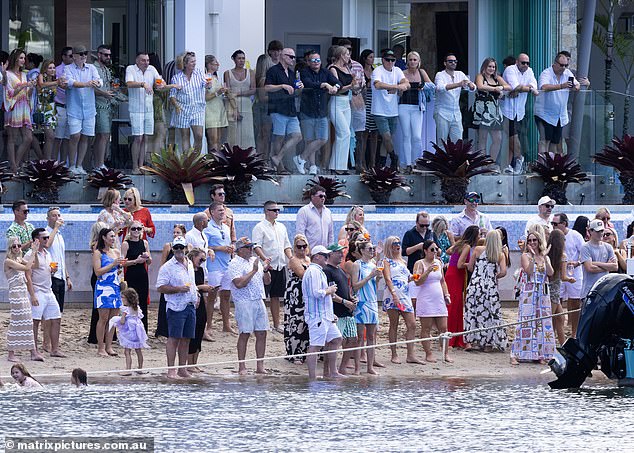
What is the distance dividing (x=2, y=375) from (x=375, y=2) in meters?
16.7

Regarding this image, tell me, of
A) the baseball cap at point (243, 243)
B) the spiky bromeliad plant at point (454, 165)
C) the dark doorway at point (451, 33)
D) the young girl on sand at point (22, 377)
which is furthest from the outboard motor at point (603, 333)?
the dark doorway at point (451, 33)

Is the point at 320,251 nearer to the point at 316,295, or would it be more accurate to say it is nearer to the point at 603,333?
the point at 316,295

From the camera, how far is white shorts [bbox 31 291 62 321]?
2158 centimetres

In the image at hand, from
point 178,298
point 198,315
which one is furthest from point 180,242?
point 198,315

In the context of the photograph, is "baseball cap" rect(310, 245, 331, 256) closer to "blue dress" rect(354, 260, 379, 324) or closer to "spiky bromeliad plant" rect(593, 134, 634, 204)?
"blue dress" rect(354, 260, 379, 324)

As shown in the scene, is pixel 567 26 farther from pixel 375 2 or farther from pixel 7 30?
pixel 7 30

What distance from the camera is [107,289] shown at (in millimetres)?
21812

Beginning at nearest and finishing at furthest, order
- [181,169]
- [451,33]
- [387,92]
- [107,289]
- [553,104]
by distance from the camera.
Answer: [107,289]
[181,169]
[387,92]
[553,104]
[451,33]

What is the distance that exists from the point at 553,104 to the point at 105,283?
915 cm

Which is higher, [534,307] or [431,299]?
[431,299]

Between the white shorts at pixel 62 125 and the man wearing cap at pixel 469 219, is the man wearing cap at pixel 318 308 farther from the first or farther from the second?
the white shorts at pixel 62 125

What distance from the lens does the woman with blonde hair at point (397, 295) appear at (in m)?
22.1

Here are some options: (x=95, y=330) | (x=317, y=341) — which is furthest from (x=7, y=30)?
(x=317, y=341)

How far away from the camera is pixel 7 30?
33938 mm
